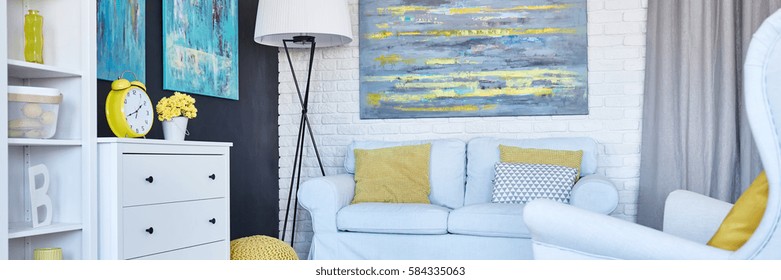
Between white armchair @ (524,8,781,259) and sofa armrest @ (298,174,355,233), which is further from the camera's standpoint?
sofa armrest @ (298,174,355,233)

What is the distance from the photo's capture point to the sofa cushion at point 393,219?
439cm

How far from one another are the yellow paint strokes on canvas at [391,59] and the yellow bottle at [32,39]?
2830 millimetres

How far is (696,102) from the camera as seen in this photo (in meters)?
4.88

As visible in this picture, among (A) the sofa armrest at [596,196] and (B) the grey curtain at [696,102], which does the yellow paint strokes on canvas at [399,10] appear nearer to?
(B) the grey curtain at [696,102]

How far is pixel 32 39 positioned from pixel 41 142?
38 centimetres

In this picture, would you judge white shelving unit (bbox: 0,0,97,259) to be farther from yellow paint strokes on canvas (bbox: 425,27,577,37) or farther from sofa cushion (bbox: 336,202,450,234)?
yellow paint strokes on canvas (bbox: 425,27,577,37)

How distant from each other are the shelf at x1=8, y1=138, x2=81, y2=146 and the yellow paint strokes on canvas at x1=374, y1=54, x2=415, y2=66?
9.11 feet

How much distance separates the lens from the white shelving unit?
9.53ft

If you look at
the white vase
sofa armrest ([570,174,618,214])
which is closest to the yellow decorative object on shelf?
the white vase

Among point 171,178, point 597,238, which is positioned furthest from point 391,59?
point 597,238

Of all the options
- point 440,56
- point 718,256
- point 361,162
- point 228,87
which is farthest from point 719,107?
point 718,256

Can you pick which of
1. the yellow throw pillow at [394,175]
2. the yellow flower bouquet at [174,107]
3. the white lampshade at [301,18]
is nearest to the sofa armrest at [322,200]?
the yellow throw pillow at [394,175]

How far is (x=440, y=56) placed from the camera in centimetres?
537
